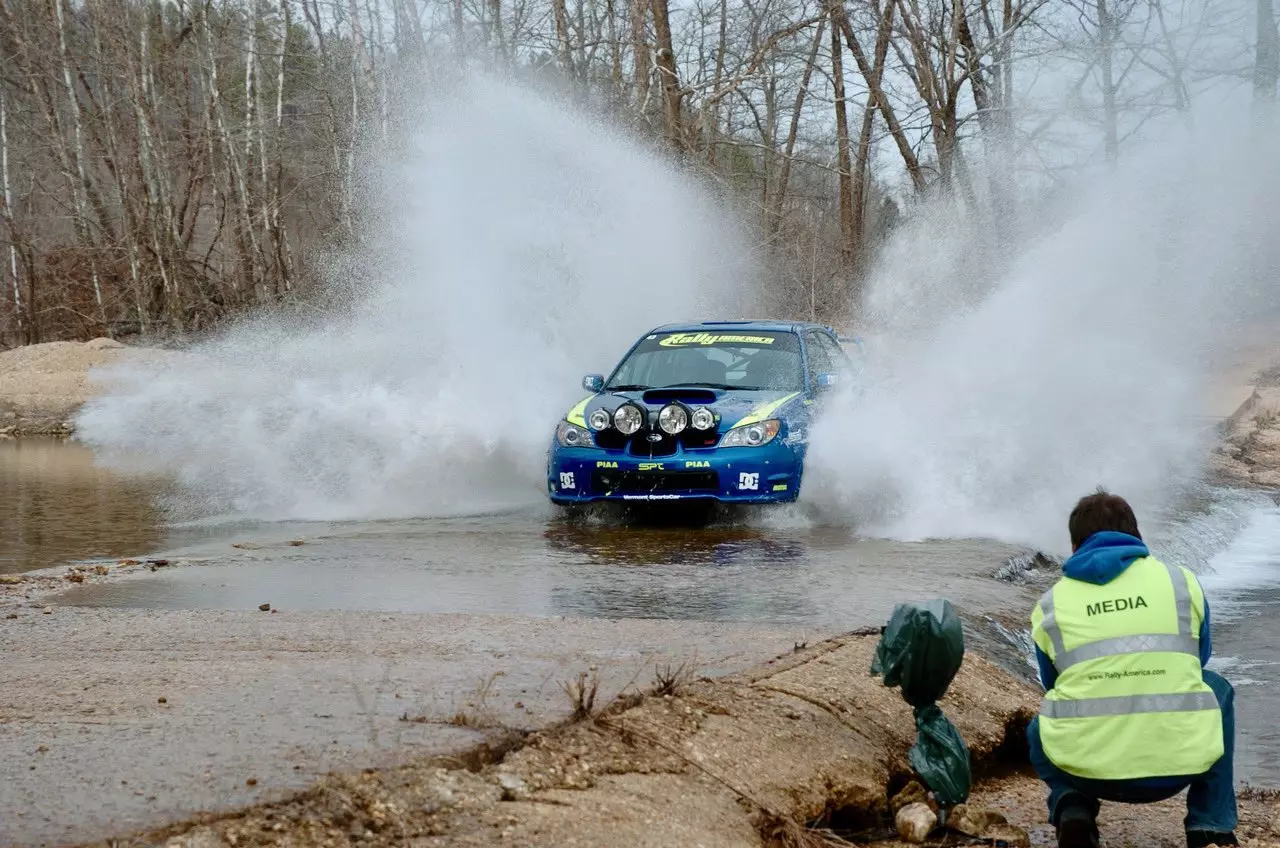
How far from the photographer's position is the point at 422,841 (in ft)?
11.8

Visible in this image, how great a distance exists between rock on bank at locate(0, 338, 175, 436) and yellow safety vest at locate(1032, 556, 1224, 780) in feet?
77.0

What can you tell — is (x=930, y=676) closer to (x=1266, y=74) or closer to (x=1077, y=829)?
(x=1077, y=829)

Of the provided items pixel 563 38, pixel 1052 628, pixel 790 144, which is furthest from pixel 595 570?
pixel 790 144

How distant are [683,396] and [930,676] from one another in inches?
249

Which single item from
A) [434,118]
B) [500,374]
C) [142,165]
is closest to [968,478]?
[500,374]

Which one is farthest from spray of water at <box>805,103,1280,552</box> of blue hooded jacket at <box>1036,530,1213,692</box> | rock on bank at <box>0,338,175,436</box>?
rock on bank at <box>0,338,175,436</box>

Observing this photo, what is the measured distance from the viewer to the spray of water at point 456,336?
502 inches

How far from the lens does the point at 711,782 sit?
4.38 metres

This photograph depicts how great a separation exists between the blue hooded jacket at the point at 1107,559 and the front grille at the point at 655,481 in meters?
6.03

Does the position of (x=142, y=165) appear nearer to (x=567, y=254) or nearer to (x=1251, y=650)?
(x=567, y=254)

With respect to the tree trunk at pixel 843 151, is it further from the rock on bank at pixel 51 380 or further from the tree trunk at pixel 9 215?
the tree trunk at pixel 9 215

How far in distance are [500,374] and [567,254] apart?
3.57m

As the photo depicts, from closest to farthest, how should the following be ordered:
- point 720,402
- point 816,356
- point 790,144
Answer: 1. point 720,402
2. point 816,356
3. point 790,144

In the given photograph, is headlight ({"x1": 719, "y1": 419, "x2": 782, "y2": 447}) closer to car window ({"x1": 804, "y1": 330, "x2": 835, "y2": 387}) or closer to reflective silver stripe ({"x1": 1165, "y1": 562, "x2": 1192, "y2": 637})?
car window ({"x1": 804, "y1": 330, "x2": 835, "y2": 387})
